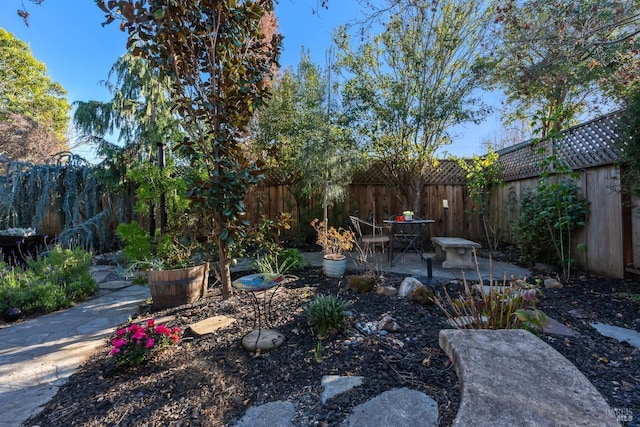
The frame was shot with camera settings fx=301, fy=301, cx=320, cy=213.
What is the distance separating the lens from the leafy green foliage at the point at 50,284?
3.09 m

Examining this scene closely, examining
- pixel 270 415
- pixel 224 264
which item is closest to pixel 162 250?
pixel 224 264

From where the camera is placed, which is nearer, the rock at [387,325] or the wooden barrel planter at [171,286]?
the rock at [387,325]

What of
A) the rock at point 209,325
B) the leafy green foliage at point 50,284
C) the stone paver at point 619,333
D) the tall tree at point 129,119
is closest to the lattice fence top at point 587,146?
the stone paver at point 619,333

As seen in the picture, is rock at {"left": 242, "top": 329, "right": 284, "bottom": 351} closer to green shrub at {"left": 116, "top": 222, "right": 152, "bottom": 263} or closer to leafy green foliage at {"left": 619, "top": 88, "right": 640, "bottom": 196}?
green shrub at {"left": 116, "top": 222, "right": 152, "bottom": 263}

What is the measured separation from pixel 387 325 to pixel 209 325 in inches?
53.6

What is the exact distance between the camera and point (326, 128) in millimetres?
5039

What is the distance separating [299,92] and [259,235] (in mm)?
3532

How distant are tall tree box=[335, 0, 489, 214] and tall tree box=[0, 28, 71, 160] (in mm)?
12659

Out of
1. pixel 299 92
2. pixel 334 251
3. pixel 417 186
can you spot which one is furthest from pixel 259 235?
pixel 417 186

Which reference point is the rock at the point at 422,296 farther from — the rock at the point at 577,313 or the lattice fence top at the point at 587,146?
the lattice fence top at the point at 587,146

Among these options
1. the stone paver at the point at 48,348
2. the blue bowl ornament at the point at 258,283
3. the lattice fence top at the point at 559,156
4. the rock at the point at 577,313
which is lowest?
the rock at the point at 577,313

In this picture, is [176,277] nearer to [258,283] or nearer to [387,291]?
[258,283]

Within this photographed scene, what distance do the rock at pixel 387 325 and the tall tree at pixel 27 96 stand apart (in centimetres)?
1455

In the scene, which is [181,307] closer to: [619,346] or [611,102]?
[619,346]
